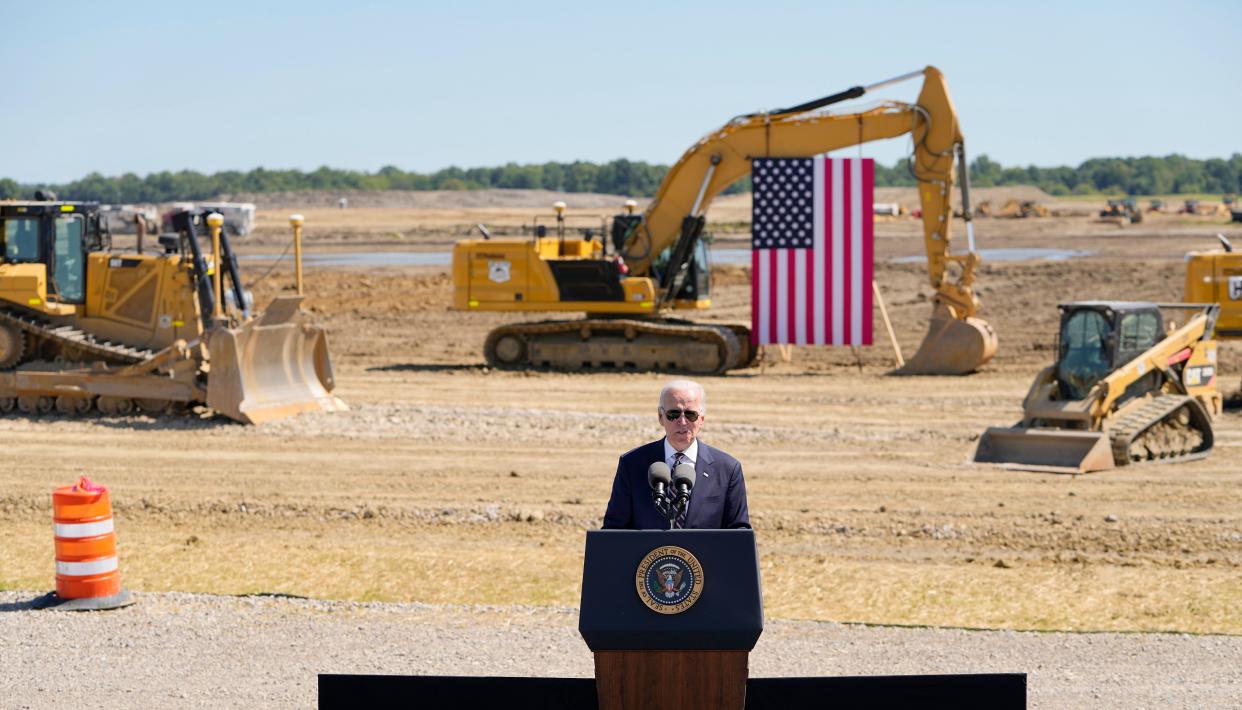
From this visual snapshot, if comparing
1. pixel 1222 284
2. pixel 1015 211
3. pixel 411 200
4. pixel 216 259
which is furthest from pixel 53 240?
pixel 411 200

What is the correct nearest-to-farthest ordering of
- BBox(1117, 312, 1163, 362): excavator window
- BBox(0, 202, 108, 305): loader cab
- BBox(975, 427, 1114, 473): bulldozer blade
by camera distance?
BBox(975, 427, 1114, 473): bulldozer blade
BBox(1117, 312, 1163, 362): excavator window
BBox(0, 202, 108, 305): loader cab

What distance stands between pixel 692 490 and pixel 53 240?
1685 cm

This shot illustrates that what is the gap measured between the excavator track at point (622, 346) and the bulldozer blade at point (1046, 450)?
28.0 ft

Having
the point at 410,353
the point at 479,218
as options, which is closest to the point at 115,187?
the point at 479,218

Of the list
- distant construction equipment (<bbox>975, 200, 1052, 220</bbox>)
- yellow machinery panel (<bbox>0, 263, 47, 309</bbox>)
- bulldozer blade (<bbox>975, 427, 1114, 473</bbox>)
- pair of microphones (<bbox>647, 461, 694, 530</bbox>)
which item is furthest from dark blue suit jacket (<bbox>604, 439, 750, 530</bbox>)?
distant construction equipment (<bbox>975, 200, 1052, 220</bbox>)

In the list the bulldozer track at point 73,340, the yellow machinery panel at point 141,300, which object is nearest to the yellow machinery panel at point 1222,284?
the yellow machinery panel at point 141,300

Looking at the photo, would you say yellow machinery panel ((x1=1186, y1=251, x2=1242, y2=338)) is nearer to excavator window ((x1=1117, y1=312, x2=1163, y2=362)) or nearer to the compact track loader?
the compact track loader

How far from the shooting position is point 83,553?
440 inches

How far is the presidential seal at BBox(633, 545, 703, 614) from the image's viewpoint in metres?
5.80

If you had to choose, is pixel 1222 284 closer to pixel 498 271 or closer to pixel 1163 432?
pixel 1163 432

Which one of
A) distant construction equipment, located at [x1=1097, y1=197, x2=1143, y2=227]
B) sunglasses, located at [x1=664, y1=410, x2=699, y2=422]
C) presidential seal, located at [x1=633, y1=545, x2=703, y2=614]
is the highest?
distant construction equipment, located at [x1=1097, y1=197, x2=1143, y2=227]

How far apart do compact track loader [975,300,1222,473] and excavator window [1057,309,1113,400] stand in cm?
1

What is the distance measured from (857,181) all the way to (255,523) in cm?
1359

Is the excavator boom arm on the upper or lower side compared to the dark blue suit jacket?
upper
